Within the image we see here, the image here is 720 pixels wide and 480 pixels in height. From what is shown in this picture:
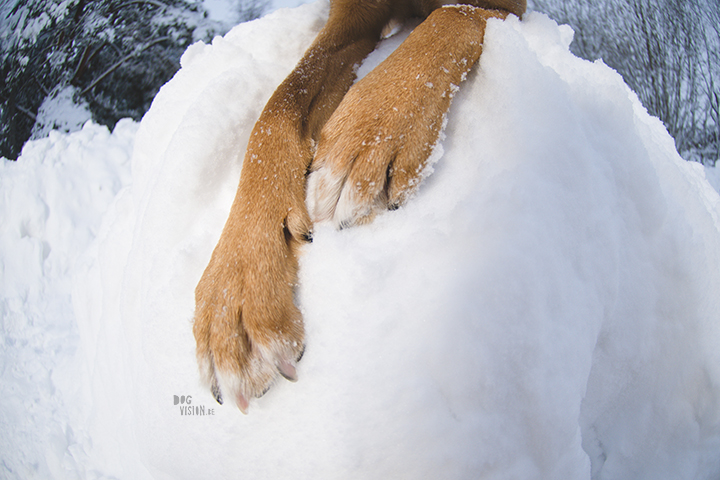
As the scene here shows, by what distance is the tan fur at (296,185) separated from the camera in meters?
0.69

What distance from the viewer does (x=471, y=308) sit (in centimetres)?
67

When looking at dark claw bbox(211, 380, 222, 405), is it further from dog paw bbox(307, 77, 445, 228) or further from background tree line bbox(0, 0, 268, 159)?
background tree line bbox(0, 0, 268, 159)

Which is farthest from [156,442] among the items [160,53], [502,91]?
[160,53]

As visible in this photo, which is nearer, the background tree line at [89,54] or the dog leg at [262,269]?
the dog leg at [262,269]

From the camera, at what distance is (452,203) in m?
0.77

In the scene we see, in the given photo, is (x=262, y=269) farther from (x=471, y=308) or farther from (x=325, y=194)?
(x=471, y=308)

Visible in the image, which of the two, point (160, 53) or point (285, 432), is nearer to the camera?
point (285, 432)

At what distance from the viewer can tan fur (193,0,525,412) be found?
2.26 feet

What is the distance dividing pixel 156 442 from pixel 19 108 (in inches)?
69.7

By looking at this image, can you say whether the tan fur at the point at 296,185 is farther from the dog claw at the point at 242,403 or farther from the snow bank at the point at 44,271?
the snow bank at the point at 44,271

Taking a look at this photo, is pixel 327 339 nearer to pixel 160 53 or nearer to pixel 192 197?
pixel 192 197

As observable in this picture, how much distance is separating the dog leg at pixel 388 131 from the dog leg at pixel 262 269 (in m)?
0.07

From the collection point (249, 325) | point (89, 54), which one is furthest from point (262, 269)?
point (89, 54)

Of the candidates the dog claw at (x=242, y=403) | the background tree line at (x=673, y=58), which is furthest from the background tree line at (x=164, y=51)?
the dog claw at (x=242, y=403)
